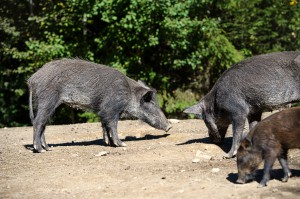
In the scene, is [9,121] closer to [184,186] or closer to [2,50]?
[2,50]

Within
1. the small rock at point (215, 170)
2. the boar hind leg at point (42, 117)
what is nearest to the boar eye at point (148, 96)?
the boar hind leg at point (42, 117)

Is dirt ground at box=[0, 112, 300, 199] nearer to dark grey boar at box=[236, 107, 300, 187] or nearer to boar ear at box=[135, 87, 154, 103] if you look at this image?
dark grey boar at box=[236, 107, 300, 187]

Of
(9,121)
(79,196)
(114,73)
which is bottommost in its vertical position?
(9,121)

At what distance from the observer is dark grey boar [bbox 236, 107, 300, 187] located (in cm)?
730

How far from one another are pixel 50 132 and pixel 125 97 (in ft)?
9.57

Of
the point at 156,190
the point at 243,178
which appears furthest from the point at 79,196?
the point at 243,178

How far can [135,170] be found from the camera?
8680 mm

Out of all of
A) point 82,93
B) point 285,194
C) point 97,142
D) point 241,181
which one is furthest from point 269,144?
point 97,142

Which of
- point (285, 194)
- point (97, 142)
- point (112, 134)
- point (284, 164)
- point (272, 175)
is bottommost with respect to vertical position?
point (97, 142)

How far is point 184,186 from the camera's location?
7.47m

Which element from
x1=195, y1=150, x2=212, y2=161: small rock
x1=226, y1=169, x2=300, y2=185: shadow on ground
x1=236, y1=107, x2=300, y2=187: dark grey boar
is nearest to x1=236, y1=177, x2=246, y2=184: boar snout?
x1=236, y1=107, x2=300, y2=187: dark grey boar

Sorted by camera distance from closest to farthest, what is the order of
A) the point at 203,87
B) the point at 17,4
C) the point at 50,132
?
the point at 50,132, the point at 203,87, the point at 17,4

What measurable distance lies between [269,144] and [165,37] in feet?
38.3

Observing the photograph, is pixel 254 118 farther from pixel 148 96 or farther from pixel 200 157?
pixel 148 96
